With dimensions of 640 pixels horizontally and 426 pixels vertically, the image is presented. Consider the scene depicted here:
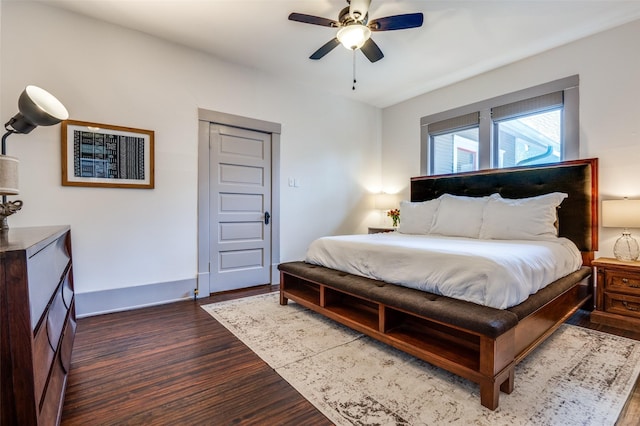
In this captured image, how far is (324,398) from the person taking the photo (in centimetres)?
158

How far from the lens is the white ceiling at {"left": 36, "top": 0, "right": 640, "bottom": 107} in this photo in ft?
8.55

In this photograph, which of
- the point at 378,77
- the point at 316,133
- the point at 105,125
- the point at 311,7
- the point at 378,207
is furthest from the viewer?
the point at 378,207

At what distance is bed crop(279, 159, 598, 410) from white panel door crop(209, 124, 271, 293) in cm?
91

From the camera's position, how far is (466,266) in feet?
5.87

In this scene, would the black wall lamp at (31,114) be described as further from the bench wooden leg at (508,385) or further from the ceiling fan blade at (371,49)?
the bench wooden leg at (508,385)

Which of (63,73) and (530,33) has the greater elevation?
(530,33)

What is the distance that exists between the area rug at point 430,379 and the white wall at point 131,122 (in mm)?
1394

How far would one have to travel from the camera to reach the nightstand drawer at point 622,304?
246 centimetres

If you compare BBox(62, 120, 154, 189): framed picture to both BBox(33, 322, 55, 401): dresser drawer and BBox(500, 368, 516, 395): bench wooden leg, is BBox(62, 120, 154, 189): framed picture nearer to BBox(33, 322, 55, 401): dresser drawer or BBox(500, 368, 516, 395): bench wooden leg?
BBox(33, 322, 55, 401): dresser drawer

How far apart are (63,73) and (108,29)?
608 mm

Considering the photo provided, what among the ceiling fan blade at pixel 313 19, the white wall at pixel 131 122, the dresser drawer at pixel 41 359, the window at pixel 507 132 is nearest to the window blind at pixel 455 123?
the window at pixel 507 132

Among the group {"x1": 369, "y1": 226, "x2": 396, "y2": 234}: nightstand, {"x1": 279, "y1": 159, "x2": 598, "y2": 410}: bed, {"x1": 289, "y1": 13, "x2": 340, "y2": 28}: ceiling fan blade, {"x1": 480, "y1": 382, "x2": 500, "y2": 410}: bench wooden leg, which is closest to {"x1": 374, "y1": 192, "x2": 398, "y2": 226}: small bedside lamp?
{"x1": 369, "y1": 226, "x2": 396, "y2": 234}: nightstand

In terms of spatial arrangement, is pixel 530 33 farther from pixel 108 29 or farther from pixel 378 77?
pixel 108 29

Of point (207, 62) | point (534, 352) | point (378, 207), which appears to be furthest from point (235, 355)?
point (378, 207)
